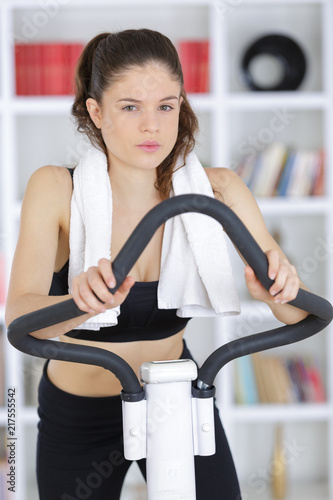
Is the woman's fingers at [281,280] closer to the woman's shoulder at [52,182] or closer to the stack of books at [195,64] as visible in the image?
the woman's shoulder at [52,182]

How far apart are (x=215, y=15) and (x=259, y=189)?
794 millimetres

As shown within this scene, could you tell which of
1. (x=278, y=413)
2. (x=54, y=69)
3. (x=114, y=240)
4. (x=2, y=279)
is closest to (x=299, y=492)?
(x=278, y=413)

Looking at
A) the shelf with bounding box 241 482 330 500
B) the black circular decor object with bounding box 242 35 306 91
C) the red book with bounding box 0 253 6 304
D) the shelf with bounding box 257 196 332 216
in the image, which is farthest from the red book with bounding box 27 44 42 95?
the shelf with bounding box 241 482 330 500

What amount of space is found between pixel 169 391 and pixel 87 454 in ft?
1.52

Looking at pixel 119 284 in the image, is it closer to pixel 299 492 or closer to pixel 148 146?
pixel 148 146

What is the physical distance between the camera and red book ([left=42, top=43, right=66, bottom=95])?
293 centimetres

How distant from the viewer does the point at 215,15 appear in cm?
288

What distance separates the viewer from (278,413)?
296 centimetres

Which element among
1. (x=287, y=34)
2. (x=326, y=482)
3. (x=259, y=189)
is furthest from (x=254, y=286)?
(x=326, y=482)

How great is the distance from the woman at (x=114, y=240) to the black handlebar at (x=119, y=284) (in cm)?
12

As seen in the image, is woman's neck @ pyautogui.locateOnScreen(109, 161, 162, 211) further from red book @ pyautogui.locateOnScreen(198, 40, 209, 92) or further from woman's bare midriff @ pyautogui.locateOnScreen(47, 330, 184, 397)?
red book @ pyautogui.locateOnScreen(198, 40, 209, 92)

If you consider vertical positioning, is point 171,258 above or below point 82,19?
below

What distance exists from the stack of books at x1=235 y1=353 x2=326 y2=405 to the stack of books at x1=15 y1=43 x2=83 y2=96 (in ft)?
4.94

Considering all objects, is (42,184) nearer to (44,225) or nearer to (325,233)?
(44,225)
